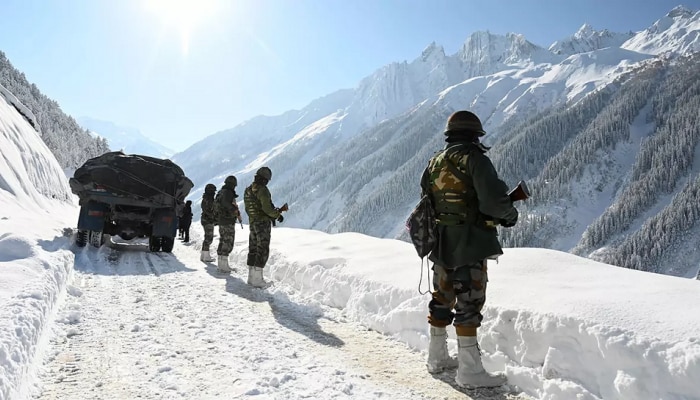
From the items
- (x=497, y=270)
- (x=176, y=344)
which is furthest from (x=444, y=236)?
(x=176, y=344)

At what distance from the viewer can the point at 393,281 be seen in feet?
17.7

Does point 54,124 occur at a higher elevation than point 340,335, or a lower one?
higher

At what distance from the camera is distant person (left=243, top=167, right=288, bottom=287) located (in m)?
7.74

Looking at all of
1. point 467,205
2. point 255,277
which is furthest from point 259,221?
point 467,205

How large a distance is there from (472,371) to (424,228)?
1.21m

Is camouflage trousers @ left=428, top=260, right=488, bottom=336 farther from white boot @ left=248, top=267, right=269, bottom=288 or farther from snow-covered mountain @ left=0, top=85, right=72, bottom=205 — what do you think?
snow-covered mountain @ left=0, top=85, right=72, bottom=205

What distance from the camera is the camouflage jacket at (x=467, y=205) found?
11.0ft

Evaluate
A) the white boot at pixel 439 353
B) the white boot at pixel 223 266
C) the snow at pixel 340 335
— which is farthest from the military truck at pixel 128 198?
the white boot at pixel 439 353

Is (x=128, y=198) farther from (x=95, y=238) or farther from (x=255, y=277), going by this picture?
(x=255, y=277)

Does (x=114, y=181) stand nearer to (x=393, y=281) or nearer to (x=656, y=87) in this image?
(x=393, y=281)

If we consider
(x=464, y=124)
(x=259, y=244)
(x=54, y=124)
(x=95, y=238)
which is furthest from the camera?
(x=54, y=124)

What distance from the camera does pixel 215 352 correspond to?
12.8 ft

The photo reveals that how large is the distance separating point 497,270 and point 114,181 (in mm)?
9648

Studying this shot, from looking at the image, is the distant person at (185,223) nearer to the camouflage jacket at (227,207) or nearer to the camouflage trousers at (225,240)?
the camouflage jacket at (227,207)
